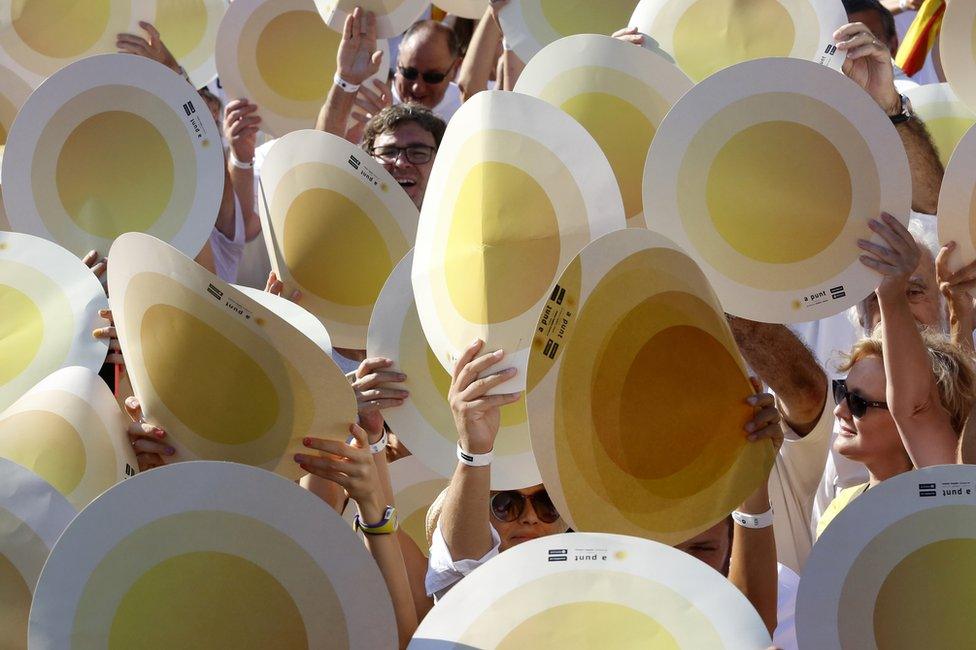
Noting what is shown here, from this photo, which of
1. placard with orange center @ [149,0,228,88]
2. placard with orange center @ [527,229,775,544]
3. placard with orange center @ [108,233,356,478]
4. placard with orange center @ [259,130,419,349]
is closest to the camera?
placard with orange center @ [527,229,775,544]

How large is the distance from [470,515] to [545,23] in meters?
2.32

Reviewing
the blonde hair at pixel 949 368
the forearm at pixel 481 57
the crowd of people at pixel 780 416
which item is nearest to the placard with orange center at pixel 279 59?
the crowd of people at pixel 780 416

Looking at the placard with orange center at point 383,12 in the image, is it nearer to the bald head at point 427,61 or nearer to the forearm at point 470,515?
the bald head at point 427,61

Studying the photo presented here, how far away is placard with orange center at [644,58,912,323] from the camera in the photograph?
324cm

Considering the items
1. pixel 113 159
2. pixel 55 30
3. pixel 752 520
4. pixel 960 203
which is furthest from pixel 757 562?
pixel 55 30

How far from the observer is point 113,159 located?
4258 millimetres

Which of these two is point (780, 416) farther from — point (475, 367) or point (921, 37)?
point (921, 37)

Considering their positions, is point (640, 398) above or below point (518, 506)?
above

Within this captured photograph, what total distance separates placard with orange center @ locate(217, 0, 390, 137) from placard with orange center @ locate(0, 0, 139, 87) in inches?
15.7

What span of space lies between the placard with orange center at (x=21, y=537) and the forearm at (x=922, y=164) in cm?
310

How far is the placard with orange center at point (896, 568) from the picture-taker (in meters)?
2.35

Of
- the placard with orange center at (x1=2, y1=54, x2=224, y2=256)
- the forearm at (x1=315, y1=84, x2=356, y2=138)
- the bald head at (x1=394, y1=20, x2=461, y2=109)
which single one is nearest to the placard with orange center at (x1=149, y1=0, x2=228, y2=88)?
the forearm at (x1=315, y1=84, x2=356, y2=138)

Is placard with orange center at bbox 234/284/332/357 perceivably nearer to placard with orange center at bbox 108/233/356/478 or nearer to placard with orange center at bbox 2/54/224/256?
placard with orange center at bbox 108/233/356/478

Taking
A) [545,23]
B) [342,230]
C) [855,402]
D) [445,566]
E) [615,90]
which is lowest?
[445,566]
